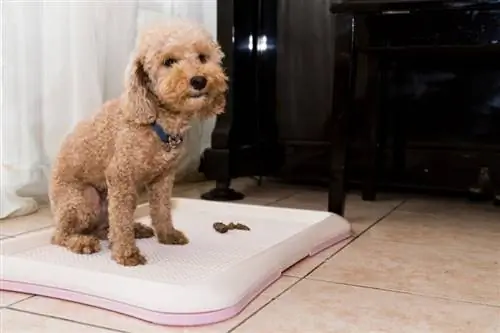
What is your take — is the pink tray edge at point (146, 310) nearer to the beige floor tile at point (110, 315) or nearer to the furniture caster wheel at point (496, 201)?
the beige floor tile at point (110, 315)

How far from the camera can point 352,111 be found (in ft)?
6.84

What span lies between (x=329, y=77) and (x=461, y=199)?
1.83 feet

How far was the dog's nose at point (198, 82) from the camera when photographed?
1.14 m

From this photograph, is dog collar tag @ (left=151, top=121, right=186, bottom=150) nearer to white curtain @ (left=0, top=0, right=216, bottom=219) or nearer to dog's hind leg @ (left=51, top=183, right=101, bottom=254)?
dog's hind leg @ (left=51, top=183, right=101, bottom=254)

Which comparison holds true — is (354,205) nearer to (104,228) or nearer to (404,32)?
(404,32)

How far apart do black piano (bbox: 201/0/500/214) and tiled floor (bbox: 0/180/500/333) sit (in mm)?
387

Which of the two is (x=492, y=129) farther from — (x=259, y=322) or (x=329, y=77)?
(x=259, y=322)

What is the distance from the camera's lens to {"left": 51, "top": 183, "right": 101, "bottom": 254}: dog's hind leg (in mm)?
1301

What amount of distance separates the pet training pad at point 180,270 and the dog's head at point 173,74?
0.27 m

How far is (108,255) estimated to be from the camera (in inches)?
49.9

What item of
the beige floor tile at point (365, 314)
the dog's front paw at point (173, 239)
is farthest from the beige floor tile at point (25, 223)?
the beige floor tile at point (365, 314)

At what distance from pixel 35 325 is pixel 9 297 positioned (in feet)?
0.51

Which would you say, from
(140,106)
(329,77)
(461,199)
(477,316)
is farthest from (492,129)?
(140,106)

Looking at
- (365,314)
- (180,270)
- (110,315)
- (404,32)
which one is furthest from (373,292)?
(404,32)
